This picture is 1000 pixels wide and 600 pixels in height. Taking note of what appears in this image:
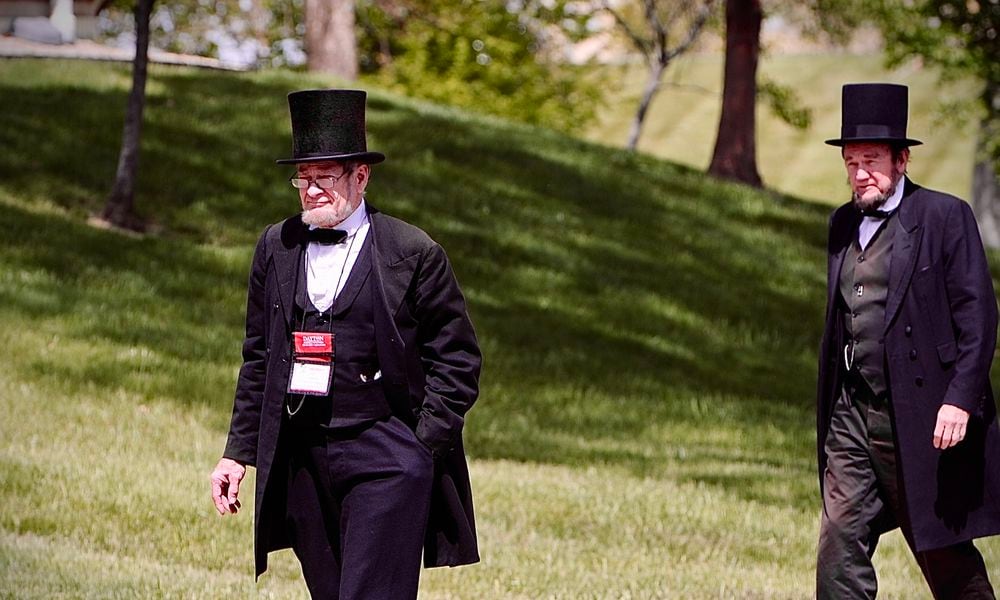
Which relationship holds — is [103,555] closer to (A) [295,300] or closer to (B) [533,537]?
(B) [533,537]

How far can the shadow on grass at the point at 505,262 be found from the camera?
563 inches

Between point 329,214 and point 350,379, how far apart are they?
55cm

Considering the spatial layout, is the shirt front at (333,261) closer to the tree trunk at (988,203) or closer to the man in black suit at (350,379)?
the man in black suit at (350,379)

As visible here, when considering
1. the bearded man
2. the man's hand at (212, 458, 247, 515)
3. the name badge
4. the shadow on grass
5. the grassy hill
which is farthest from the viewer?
the shadow on grass

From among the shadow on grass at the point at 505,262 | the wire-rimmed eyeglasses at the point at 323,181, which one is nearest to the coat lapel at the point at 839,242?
the wire-rimmed eyeglasses at the point at 323,181

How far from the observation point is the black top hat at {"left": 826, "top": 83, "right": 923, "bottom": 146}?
21.2 ft

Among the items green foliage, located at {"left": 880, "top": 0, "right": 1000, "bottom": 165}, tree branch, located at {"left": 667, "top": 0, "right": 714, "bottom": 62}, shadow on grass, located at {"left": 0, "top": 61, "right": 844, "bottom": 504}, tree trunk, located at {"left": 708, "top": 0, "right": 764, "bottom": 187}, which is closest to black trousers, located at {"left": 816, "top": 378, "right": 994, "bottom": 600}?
shadow on grass, located at {"left": 0, "top": 61, "right": 844, "bottom": 504}

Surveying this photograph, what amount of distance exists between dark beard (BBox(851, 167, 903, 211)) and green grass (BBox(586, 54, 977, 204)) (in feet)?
166

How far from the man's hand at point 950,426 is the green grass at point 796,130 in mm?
50948

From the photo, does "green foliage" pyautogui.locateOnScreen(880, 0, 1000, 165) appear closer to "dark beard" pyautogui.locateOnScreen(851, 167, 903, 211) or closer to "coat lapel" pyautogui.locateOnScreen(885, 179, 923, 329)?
"dark beard" pyautogui.locateOnScreen(851, 167, 903, 211)

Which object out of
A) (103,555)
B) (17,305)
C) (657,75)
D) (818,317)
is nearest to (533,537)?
(103,555)

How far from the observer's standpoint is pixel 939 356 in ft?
21.1

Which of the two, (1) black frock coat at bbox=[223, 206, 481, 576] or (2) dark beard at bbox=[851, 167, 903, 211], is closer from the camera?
(1) black frock coat at bbox=[223, 206, 481, 576]

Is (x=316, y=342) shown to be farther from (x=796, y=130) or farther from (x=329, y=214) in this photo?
Answer: (x=796, y=130)
